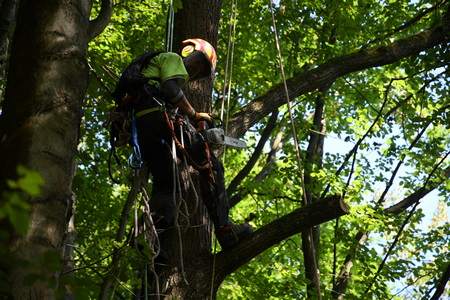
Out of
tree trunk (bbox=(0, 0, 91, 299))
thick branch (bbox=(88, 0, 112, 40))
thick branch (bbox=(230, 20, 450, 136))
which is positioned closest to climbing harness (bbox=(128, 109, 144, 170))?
thick branch (bbox=(88, 0, 112, 40))

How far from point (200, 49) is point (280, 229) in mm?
1447

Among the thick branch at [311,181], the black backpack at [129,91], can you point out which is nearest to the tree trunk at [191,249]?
the black backpack at [129,91]

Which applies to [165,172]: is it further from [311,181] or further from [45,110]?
[311,181]

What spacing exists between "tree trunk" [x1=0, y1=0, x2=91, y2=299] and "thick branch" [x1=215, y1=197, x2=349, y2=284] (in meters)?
1.70

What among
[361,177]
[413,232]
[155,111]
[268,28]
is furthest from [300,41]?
[155,111]

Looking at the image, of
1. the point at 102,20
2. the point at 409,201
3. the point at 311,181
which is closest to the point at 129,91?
the point at 102,20

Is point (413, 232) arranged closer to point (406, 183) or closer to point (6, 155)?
point (406, 183)

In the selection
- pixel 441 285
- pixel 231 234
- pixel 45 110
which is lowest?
pixel 45 110

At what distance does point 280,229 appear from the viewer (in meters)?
4.12

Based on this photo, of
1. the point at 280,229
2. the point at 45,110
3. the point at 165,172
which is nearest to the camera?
the point at 45,110

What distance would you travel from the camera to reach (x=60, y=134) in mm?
2656

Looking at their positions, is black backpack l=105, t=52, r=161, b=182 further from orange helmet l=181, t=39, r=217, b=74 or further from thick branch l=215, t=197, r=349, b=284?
thick branch l=215, t=197, r=349, b=284

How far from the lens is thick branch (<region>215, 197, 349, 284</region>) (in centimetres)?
393

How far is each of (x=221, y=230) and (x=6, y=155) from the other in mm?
2238
